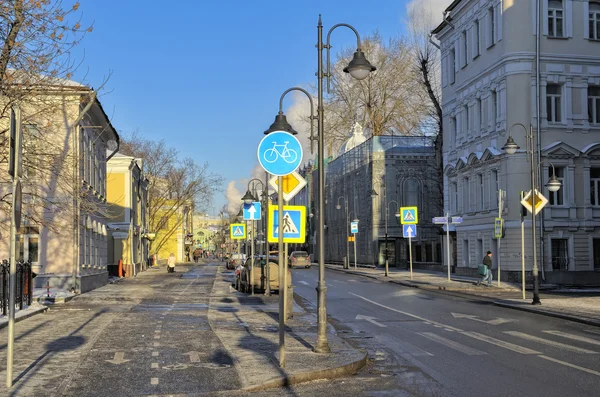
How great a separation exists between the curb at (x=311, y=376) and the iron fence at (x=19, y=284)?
11.6 metres

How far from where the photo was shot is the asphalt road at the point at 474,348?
30.8 ft

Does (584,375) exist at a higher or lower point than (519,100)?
lower

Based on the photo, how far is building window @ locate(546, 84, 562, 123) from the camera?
3600 cm

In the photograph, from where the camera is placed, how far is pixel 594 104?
36.7 metres

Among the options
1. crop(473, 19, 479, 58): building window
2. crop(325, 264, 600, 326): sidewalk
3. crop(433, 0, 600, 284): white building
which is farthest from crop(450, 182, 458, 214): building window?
crop(473, 19, 479, 58): building window

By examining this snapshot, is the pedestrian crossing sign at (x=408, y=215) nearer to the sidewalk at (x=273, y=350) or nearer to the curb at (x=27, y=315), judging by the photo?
the sidewalk at (x=273, y=350)

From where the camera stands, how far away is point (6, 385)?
912 cm

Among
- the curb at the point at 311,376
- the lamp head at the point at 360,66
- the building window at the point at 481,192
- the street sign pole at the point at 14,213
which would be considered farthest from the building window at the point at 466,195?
the street sign pole at the point at 14,213

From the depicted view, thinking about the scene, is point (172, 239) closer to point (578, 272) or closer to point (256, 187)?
point (256, 187)

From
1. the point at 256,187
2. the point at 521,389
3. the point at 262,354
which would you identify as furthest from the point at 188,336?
the point at 256,187

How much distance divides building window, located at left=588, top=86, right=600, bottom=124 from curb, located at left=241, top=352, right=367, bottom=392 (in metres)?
29.7

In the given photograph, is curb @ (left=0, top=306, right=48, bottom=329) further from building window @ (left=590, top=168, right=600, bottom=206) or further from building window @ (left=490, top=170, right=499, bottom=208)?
building window @ (left=590, top=168, right=600, bottom=206)

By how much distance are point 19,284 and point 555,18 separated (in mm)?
28217

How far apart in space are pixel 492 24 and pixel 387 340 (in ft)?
90.5
